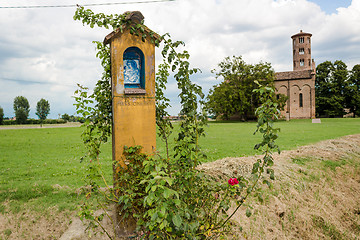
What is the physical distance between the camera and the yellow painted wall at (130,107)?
3660 mm

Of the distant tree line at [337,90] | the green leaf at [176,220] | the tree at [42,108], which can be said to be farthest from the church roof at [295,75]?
the tree at [42,108]

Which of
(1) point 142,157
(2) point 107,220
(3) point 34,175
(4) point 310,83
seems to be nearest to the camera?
(1) point 142,157

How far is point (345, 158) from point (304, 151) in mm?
1331

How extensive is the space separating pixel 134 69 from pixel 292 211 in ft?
12.4

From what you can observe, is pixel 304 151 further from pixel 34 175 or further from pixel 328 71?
pixel 328 71

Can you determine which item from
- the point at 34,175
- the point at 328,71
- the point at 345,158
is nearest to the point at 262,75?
the point at 328,71

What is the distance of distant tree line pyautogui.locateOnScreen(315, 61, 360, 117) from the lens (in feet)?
169

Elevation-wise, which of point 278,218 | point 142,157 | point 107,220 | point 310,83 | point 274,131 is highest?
point 310,83

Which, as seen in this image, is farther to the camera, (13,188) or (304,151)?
(304,151)

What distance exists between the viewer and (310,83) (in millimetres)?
54562

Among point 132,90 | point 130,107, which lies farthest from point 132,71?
point 130,107

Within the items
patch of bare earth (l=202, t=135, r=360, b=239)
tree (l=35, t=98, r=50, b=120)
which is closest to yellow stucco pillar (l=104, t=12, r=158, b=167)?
patch of bare earth (l=202, t=135, r=360, b=239)

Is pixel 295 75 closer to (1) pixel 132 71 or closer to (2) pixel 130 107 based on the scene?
(1) pixel 132 71

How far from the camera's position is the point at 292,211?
15.8ft
